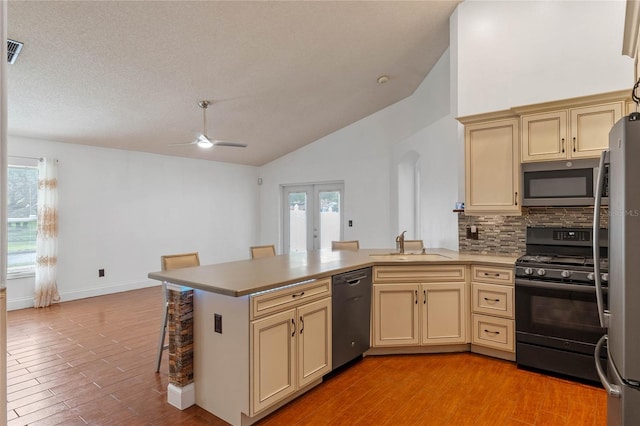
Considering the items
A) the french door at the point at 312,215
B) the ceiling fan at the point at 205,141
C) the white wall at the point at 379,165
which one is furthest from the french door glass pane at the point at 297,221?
the ceiling fan at the point at 205,141

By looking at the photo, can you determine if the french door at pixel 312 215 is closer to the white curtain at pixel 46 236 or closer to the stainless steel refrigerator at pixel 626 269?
the white curtain at pixel 46 236

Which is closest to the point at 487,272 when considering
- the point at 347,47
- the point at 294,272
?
the point at 294,272

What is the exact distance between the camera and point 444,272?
3.23 metres

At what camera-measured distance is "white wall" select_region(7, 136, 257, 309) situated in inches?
208

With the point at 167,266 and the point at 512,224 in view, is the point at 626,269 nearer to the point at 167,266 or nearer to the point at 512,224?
the point at 512,224

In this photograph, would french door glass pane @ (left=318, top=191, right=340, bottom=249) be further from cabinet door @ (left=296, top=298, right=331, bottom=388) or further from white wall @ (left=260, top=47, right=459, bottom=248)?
cabinet door @ (left=296, top=298, right=331, bottom=388)

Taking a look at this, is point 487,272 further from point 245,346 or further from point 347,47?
point 347,47

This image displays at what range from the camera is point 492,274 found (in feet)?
10.2

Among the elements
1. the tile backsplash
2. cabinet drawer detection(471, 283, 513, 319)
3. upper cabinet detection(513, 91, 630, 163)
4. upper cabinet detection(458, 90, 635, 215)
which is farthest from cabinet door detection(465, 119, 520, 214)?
cabinet drawer detection(471, 283, 513, 319)

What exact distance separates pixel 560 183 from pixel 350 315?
2.18 meters

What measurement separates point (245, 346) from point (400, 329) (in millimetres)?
1646

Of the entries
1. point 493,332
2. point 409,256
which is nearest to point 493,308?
point 493,332

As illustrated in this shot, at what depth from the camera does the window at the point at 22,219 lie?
488 centimetres

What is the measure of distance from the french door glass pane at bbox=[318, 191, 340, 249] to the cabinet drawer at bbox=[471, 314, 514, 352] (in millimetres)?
4154
